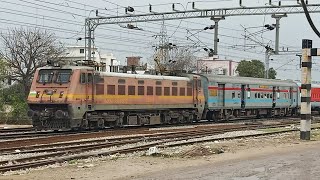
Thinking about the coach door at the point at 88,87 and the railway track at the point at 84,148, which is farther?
the coach door at the point at 88,87

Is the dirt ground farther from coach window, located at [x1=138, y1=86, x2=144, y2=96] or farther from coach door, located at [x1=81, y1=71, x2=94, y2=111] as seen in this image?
coach window, located at [x1=138, y1=86, x2=144, y2=96]

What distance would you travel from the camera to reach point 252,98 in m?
36.9

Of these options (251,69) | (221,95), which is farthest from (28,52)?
(251,69)

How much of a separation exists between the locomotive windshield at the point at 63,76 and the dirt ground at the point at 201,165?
763 cm

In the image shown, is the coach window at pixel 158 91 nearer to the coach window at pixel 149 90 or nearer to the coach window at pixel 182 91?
the coach window at pixel 149 90

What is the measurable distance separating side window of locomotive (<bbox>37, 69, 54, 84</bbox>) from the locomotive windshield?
16.1 inches

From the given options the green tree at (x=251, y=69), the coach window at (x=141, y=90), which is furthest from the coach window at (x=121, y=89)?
the green tree at (x=251, y=69)

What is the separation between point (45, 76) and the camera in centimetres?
2330

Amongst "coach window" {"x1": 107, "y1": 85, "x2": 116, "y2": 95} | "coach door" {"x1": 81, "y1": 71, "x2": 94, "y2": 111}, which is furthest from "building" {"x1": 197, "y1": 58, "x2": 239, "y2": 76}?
"coach door" {"x1": 81, "y1": 71, "x2": 94, "y2": 111}

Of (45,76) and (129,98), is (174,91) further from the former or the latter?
(45,76)

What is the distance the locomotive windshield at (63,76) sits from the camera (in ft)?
74.3

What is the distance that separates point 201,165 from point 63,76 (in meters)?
11.1

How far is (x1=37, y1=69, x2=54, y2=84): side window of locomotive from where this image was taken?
75.9 ft

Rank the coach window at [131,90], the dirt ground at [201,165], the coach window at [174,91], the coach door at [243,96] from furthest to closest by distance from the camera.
Answer: the coach door at [243,96] → the coach window at [174,91] → the coach window at [131,90] → the dirt ground at [201,165]
